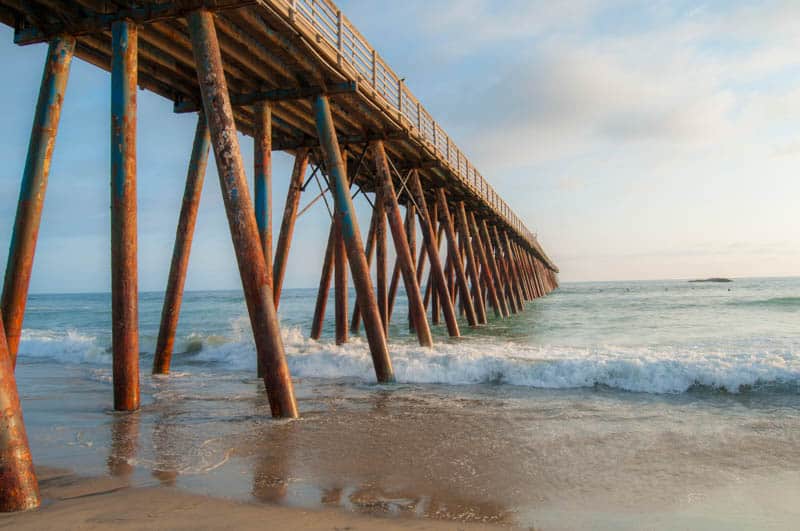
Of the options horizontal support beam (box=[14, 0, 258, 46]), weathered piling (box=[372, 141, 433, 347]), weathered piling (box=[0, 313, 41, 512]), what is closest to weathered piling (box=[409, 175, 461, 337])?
weathered piling (box=[372, 141, 433, 347])

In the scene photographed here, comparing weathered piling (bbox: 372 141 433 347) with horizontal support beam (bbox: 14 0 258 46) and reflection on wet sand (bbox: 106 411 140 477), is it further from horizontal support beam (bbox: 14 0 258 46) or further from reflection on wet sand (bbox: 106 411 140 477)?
reflection on wet sand (bbox: 106 411 140 477)

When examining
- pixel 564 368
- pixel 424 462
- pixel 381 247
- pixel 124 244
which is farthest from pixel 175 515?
pixel 381 247

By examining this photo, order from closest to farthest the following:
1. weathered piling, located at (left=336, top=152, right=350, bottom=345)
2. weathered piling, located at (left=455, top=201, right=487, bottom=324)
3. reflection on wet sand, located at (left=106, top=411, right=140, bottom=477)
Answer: reflection on wet sand, located at (left=106, top=411, right=140, bottom=477) < weathered piling, located at (left=336, top=152, right=350, bottom=345) < weathered piling, located at (left=455, top=201, right=487, bottom=324)

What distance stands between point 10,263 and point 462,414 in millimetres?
5157

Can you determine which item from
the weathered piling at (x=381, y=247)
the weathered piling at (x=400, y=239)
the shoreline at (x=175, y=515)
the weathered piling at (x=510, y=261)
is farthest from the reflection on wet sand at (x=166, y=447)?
the weathered piling at (x=510, y=261)

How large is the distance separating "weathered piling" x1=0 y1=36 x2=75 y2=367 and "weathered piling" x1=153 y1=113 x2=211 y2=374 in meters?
1.96

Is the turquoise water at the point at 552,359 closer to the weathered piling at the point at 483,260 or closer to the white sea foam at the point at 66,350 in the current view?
the white sea foam at the point at 66,350

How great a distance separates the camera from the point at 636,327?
17391mm

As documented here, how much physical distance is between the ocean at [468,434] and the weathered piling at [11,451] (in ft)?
2.38

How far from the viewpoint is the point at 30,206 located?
5.46 m

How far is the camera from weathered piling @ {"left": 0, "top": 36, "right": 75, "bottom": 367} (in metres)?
5.43

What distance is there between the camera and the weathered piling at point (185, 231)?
740 cm

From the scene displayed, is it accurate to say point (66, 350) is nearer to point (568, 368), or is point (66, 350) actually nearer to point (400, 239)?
point (400, 239)

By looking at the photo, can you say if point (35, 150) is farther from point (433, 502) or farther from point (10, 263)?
point (433, 502)
